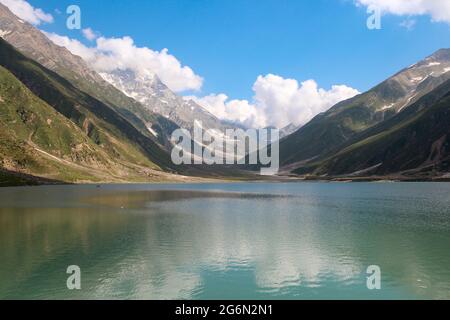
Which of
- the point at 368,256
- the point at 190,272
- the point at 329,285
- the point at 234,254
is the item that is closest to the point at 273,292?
the point at 329,285

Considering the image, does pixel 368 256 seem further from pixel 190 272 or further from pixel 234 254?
pixel 190 272

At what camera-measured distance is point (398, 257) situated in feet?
185

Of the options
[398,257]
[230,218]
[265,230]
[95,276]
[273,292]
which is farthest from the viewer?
[230,218]

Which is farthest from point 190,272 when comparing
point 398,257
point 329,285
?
point 398,257

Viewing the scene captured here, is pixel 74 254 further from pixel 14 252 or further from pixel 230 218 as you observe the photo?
pixel 230 218
